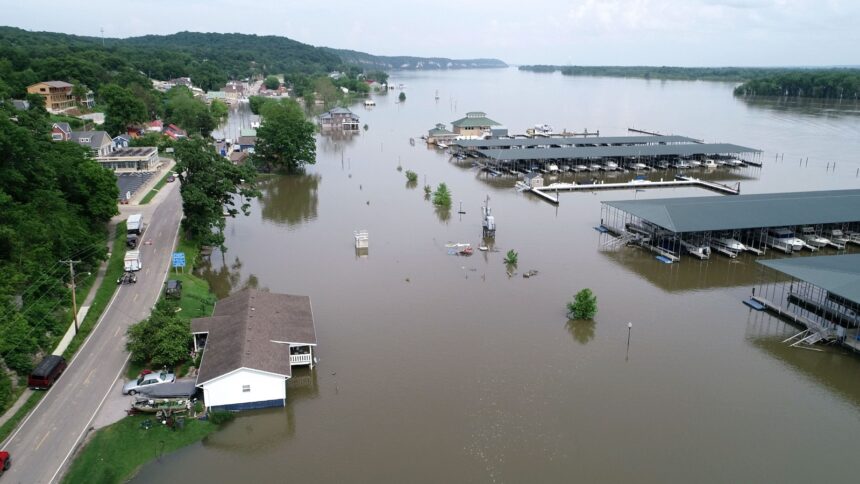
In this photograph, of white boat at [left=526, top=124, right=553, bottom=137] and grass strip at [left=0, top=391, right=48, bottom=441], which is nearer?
grass strip at [left=0, top=391, right=48, bottom=441]

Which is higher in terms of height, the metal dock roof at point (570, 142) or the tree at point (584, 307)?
the metal dock roof at point (570, 142)

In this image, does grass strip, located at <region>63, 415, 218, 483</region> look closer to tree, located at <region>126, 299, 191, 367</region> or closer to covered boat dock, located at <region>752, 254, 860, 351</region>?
tree, located at <region>126, 299, 191, 367</region>

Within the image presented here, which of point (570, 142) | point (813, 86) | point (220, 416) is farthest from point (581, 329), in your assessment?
point (813, 86)

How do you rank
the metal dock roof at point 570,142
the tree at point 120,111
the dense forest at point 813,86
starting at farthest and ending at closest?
the dense forest at point 813,86 → the metal dock roof at point 570,142 → the tree at point 120,111

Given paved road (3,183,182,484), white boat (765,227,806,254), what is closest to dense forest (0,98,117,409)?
paved road (3,183,182,484)

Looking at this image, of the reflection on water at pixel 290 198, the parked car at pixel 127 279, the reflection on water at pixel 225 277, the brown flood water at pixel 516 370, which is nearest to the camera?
the brown flood water at pixel 516 370

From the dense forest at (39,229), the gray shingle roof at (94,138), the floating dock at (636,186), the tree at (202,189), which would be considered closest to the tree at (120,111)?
the gray shingle roof at (94,138)

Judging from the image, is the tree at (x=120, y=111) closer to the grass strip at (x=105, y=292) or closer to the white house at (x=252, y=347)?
the grass strip at (x=105, y=292)
